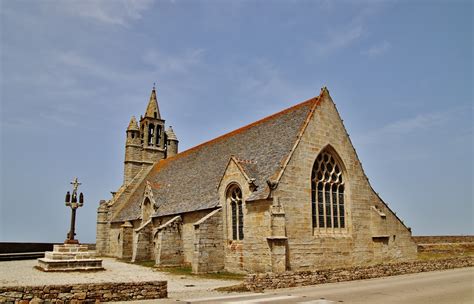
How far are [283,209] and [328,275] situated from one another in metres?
3.65

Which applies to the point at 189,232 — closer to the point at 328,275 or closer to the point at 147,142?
the point at 328,275

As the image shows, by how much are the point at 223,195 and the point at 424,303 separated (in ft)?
39.7

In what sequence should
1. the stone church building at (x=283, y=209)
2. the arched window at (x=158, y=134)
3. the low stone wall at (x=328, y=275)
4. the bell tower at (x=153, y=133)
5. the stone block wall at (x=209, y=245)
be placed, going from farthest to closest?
the arched window at (x=158, y=134), the bell tower at (x=153, y=133), the stone block wall at (x=209, y=245), the stone church building at (x=283, y=209), the low stone wall at (x=328, y=275)

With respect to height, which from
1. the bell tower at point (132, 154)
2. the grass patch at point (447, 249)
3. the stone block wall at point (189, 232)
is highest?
the bell tower at point (132, 154)

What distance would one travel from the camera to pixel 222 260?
2020cm

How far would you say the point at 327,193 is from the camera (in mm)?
20328

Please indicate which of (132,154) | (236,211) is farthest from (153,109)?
(236,211)

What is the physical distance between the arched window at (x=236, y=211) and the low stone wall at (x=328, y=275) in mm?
5725

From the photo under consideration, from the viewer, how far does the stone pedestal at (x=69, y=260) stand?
20.2 meters

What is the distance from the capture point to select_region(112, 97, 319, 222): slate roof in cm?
2020

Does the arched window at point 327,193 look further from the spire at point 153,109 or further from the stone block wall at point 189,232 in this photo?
the spire at point 153,109

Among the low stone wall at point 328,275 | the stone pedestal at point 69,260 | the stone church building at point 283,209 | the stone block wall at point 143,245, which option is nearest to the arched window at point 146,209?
the stone church building at point 283,209

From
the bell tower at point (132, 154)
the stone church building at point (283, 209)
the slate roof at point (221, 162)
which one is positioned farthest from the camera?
the bell tower at point (132, 154)

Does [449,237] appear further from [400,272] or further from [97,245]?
[97,245]
